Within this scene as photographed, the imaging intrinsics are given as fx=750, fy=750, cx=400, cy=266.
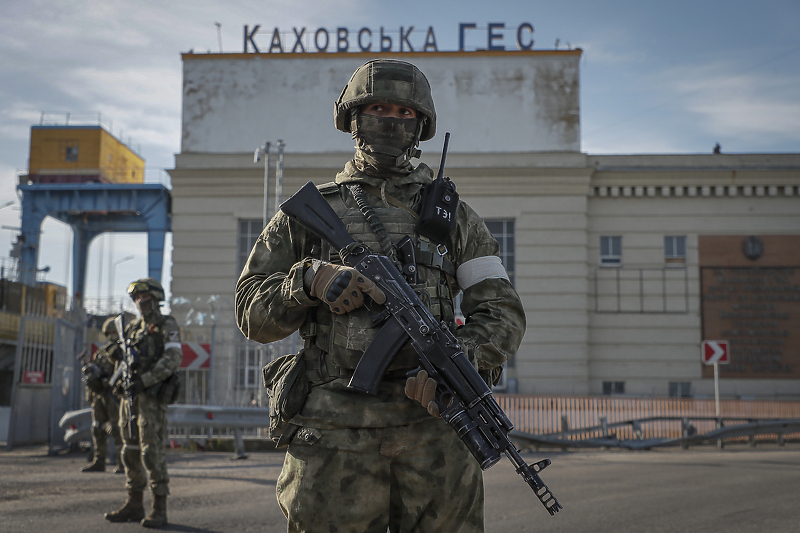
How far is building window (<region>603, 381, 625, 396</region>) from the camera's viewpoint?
2378 cm

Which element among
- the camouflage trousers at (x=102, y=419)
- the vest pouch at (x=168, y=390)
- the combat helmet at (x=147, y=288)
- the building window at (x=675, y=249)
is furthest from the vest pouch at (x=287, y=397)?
the building window at (x=675, y=249)

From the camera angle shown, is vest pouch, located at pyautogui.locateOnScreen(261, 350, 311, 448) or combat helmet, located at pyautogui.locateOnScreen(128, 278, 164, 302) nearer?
vest pouch, located at pyautogui.locateOnScreen(261, 350, 311, 448)

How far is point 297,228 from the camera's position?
3.02 metres

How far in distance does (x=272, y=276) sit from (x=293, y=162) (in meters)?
22.0

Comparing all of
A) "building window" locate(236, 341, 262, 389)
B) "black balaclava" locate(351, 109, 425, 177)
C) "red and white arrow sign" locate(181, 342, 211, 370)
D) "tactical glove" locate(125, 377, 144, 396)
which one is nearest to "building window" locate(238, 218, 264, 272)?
"building window" locate(236, 341, 262, 389)

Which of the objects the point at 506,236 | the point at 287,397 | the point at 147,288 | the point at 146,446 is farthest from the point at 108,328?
the point at 506,236

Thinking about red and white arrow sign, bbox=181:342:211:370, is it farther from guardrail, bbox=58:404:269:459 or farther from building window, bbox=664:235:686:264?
building window, bbox=664:235:686:264

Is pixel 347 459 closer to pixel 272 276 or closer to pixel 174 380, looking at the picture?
pixel 272 276

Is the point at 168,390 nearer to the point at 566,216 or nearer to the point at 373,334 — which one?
the point at 373,334

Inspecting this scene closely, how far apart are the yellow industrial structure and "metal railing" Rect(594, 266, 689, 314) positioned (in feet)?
→ 72.1

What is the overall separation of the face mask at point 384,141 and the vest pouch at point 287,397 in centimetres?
83

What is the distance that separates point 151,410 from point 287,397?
469 centimetres

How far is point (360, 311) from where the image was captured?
109 inches

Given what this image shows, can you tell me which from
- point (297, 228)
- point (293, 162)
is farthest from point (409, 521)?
point (293, 162)
